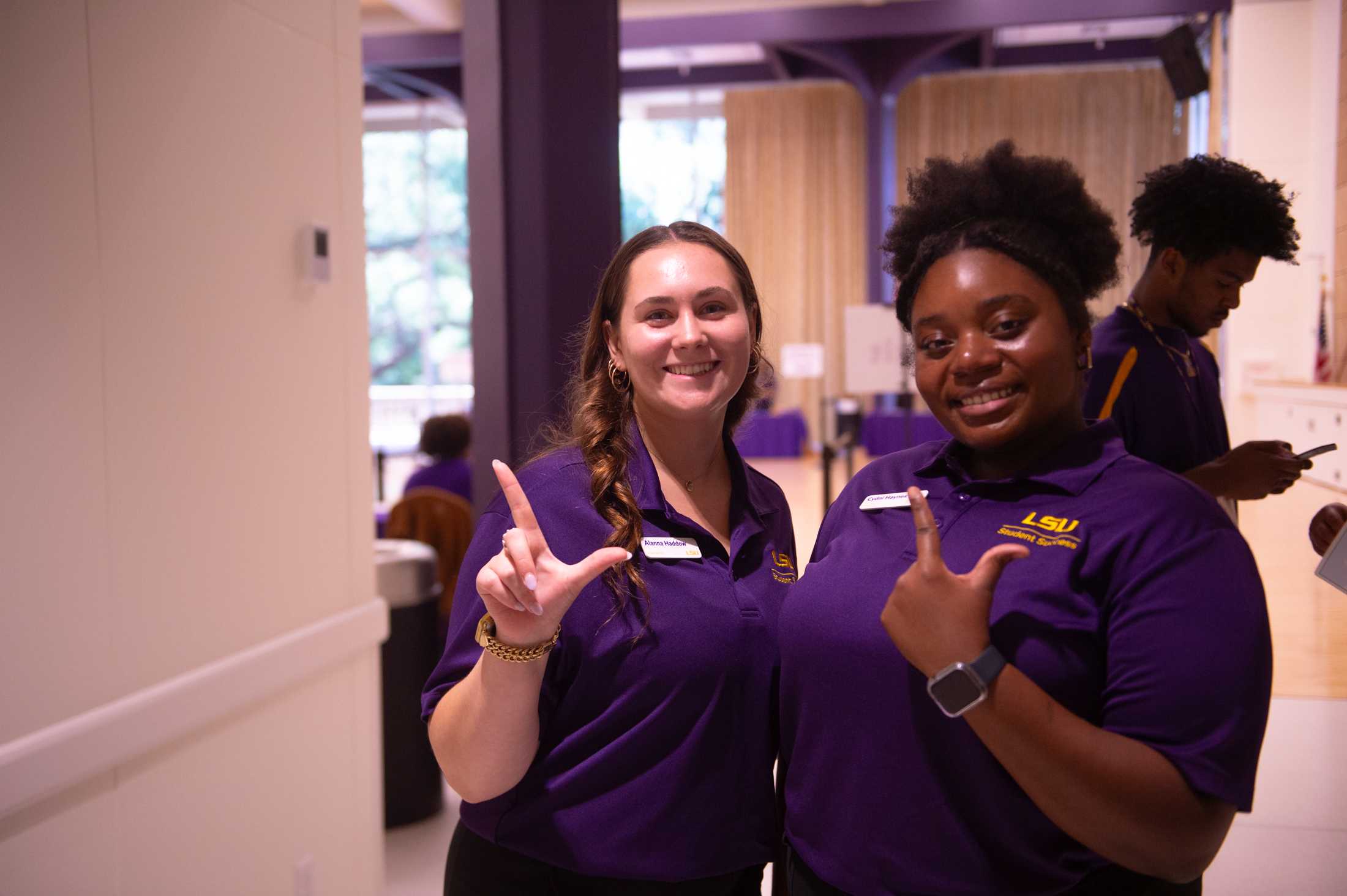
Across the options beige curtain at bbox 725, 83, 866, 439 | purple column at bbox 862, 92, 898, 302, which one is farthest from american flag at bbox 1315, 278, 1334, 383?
beige curtain at bbox 725, 83, 866, 439

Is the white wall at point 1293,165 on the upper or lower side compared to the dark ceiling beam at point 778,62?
lower

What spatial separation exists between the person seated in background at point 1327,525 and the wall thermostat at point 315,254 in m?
1.97

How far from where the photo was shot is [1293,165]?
1704mm

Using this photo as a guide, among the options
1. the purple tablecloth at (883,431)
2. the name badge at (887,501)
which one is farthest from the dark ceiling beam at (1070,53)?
the name badge at (887,501)

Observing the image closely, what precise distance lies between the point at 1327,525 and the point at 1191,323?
531 mm

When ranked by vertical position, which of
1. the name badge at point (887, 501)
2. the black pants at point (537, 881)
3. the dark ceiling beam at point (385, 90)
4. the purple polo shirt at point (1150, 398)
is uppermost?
the dark ceiling beam at point (385, 90)

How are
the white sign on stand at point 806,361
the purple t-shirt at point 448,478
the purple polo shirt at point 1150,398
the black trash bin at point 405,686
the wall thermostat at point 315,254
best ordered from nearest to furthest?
the purple polo shirt at point 1150,398 → the wall thermostat at point 315,254 → the black trash bin at point 405,686 → the purple t-shirt at point 448,478 → the white sign on stand at point 806,361

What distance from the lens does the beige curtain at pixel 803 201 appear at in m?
14.0

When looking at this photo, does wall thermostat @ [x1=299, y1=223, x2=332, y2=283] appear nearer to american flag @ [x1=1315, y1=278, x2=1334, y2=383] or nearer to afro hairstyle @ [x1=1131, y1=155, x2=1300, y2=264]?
afro hairstyle @ [x1=1131, y1=155, x2=1300, y2=264]

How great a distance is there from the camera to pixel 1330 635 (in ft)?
6.91

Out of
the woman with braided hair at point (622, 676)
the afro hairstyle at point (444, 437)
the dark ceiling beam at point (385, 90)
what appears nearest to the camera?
the woman with braided hair at point (622, 676)

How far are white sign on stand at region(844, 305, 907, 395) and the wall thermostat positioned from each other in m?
3.23

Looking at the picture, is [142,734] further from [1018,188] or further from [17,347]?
[1018,188]

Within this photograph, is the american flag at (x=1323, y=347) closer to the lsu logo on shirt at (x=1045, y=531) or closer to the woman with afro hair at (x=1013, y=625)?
the woman with afro hair at (x=1013, y=625)
